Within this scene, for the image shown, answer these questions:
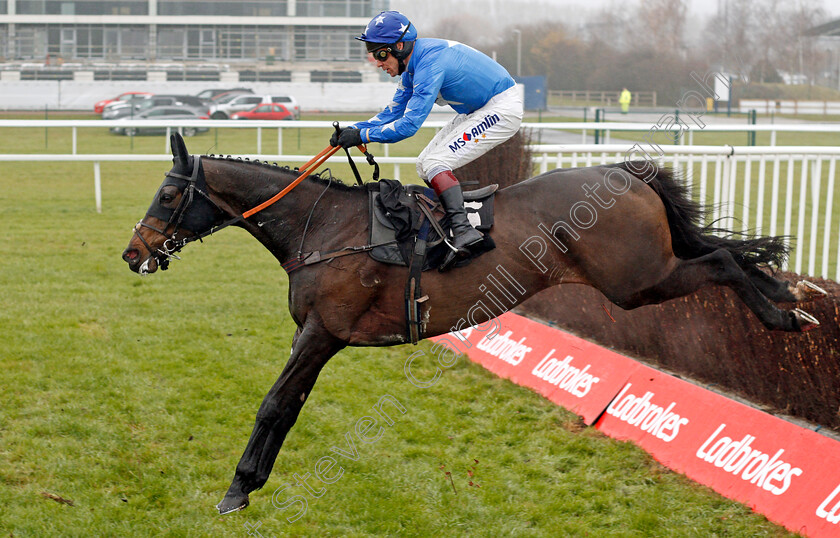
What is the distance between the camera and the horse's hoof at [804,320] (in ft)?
12.1

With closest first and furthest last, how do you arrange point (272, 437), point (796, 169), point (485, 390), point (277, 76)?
point (272, 437), point (485, 390), point (796, 169), point (277, 76)

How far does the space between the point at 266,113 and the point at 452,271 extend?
1069 inches

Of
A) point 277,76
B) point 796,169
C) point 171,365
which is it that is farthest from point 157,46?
point 171,365

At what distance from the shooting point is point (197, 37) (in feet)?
150

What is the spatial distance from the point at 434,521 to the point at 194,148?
16.1 metres

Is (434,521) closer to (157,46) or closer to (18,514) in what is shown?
(18,514)

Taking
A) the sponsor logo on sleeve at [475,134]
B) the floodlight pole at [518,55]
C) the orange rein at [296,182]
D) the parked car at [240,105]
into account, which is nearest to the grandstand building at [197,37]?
the floodlight pole at [518,55]

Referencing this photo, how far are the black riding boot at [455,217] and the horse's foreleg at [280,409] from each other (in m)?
0.68

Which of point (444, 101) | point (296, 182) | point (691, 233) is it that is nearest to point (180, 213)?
point (296, 182)

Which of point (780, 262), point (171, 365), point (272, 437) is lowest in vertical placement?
point (171, 365)

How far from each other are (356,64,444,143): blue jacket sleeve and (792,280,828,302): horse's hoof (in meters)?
1.95

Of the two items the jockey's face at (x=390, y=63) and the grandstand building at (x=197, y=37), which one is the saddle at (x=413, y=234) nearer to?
the jockey's face at (x=390, y=63)

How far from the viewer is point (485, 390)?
17.3 feet

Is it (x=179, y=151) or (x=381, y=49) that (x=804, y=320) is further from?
(x=179, y=151)
